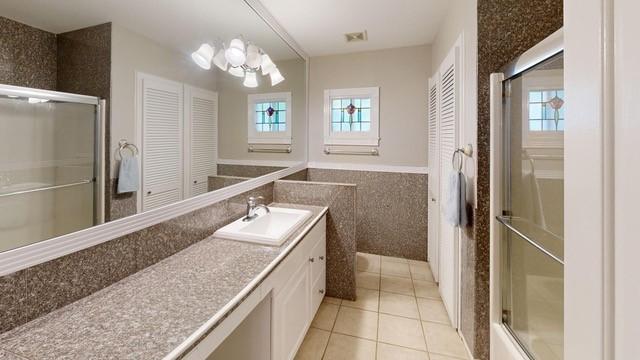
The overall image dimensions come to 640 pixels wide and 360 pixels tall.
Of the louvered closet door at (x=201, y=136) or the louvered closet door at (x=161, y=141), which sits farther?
the louvered closet door at (x=201, y=136)

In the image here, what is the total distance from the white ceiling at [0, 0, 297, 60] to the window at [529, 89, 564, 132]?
5.71ft

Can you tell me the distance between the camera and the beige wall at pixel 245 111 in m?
1.98

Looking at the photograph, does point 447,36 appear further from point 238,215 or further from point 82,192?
point 82,192

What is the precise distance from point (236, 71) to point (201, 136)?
66 cm

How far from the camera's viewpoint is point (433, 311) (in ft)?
7.40

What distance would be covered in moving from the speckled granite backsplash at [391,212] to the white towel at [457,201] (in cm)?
142

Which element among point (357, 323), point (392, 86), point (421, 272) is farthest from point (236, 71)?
point (421, 272)

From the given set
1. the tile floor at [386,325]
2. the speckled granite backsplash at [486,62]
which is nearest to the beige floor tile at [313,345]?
the tile floor at [386,325]

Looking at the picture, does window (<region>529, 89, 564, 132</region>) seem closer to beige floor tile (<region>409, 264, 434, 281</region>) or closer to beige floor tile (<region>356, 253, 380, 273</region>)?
beige floor tile (<region>409, 264, 434, 281</region>)

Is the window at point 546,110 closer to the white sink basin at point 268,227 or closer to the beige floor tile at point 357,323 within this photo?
the white sink basin at point 268,227

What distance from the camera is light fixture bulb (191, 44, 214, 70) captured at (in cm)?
160

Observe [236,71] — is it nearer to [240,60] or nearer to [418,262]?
[240,60]

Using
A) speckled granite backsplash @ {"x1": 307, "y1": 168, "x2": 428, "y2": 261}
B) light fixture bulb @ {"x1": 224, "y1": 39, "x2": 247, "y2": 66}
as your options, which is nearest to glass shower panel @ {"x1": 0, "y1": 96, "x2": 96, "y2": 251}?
light fixture bulb @ {"x1": 224, "y1": 39, "x2": 247, "y2": 66}

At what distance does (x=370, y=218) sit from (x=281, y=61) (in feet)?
Answer: 6.60
